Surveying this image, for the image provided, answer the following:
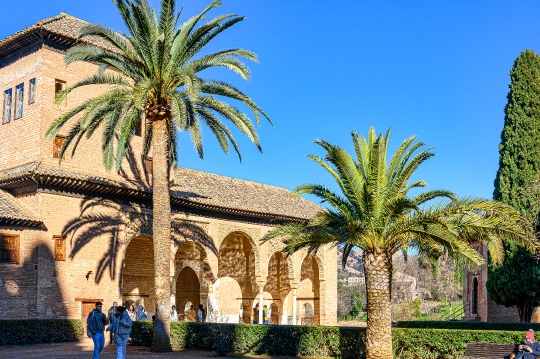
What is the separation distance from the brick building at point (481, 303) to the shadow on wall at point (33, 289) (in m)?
17.0

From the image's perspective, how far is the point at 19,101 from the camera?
79.3 feet

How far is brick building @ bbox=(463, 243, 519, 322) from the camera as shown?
27.2 m

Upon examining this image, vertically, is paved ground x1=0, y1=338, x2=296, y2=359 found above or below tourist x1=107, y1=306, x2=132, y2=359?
below

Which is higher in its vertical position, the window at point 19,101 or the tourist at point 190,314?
the window at point 19,101

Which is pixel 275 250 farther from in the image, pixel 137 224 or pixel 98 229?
pixel 98 229

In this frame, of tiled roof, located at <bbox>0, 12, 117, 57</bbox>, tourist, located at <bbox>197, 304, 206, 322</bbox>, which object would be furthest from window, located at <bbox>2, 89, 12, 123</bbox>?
tourist, located at <bbox>197, 304, 206, 322</bbox>

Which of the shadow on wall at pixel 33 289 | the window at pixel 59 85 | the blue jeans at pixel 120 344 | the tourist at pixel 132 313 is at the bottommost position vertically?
the tourist at pixel 132 313

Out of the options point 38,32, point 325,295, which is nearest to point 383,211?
point 38,32

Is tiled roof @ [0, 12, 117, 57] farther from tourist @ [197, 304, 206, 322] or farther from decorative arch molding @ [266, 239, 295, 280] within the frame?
decorative arch molding @ [266, 239, 295, 280]

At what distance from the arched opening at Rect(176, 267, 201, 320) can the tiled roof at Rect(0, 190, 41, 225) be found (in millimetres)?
10294

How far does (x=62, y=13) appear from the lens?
85.2ft

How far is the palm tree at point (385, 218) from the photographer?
14531 mm

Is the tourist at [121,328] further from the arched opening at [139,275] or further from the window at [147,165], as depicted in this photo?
the arched opening at [139,275]

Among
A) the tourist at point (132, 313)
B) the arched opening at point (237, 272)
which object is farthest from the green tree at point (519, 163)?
the arched opening at point (237, 272)
